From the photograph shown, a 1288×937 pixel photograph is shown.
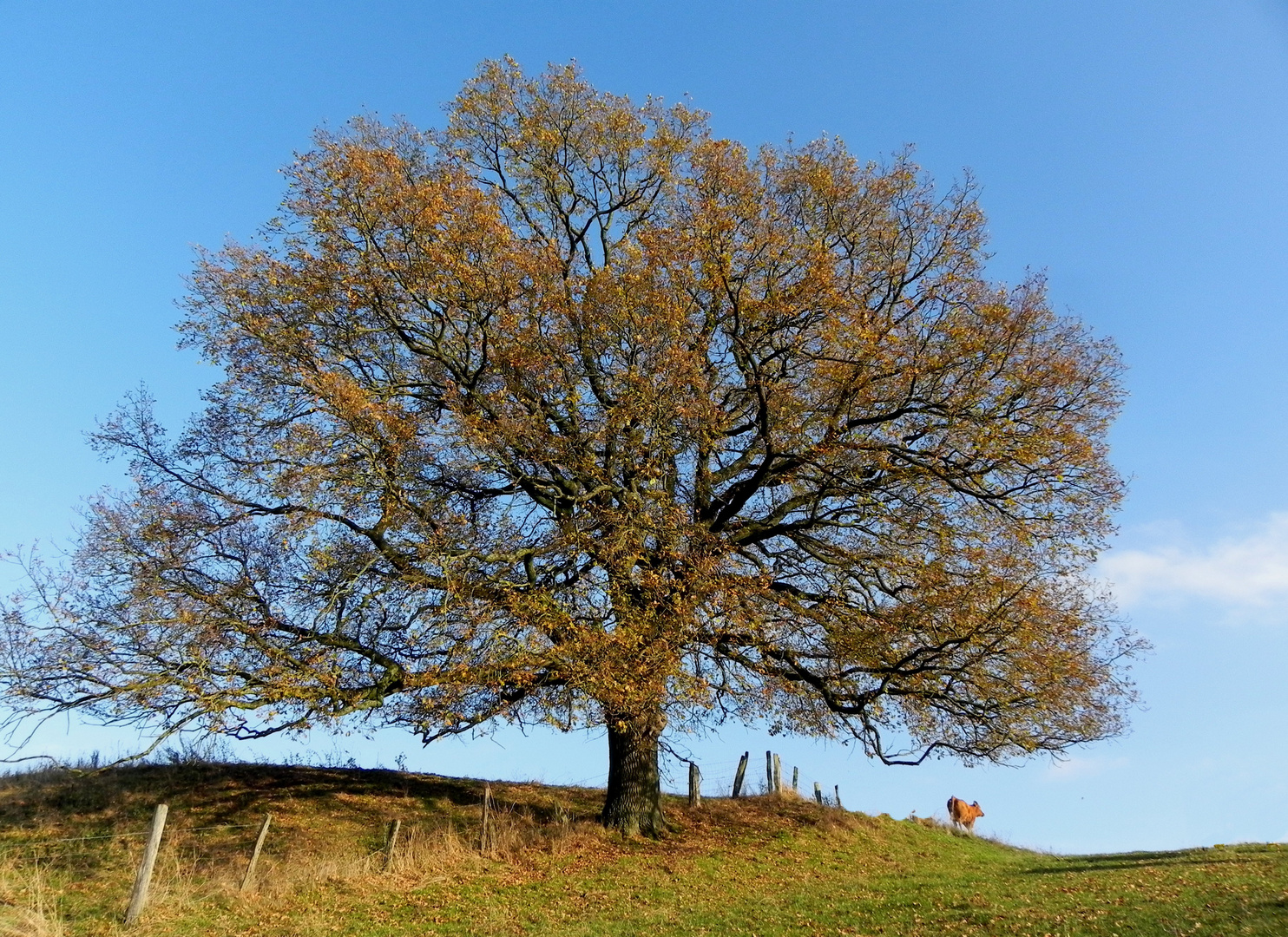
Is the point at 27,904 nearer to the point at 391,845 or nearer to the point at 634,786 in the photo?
the point at 391,845

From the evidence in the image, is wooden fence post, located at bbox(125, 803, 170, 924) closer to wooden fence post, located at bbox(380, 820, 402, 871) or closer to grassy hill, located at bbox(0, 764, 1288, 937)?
grassy hill, located at bbox(0, 764, 1288, 937)

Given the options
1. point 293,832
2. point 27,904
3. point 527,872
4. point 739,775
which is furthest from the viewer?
point 739,775

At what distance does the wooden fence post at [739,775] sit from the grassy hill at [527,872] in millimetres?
1931

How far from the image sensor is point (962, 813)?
25.1 m

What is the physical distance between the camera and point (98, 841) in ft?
52.0

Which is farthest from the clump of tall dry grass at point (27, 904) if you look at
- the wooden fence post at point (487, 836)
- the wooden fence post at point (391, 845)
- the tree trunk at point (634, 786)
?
the tree trunk at point (634, 786)

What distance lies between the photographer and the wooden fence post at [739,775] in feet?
78.2

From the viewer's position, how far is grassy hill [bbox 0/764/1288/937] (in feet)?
39.8

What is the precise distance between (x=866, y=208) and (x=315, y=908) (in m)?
16.9

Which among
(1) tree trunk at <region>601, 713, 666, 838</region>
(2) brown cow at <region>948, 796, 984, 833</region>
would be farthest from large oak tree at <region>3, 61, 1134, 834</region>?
(2) brown cow at <region>948, 796, 984, 833</region>

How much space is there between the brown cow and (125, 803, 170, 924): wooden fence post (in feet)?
65.8

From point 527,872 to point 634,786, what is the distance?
319 centimetres

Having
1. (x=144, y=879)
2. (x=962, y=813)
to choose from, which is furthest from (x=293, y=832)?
(x=962, y=813)

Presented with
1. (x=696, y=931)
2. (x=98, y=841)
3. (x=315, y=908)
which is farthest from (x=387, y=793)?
(x=696, y=931)
